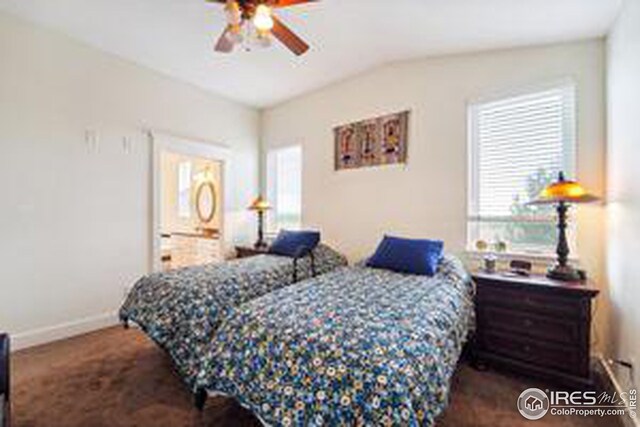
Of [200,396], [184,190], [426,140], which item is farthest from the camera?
[184,190]

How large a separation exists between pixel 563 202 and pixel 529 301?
78cm

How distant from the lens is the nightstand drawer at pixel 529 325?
2.15 meters

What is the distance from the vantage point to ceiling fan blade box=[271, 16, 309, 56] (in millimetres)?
2105

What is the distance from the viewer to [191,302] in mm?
2279

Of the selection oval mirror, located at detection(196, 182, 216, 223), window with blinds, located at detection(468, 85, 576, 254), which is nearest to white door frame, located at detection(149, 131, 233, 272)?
oval mirror, located at detection(196, 182, 216, 223)

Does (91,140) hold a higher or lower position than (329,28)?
lower

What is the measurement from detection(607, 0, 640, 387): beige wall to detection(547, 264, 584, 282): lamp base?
21cm

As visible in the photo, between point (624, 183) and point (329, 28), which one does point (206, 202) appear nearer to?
point (329, 28)

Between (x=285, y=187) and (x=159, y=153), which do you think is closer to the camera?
(x=159, y=153)

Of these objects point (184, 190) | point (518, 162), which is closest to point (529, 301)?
point (518, 162)

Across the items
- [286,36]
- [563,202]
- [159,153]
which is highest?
[286,36]

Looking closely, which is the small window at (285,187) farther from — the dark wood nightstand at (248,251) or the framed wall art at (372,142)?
the framed wall art at (372,142)

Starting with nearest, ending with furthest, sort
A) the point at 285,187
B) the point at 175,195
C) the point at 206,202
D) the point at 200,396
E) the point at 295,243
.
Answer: the point at 200,396, the point at 295,243, the point at 285,187, the point at 206,202, the point at 175,195

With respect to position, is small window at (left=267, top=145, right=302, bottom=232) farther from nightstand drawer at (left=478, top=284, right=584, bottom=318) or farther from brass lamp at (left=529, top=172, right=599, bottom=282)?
brass lamp at (left=529, top=172, right=599, bottom=282)
